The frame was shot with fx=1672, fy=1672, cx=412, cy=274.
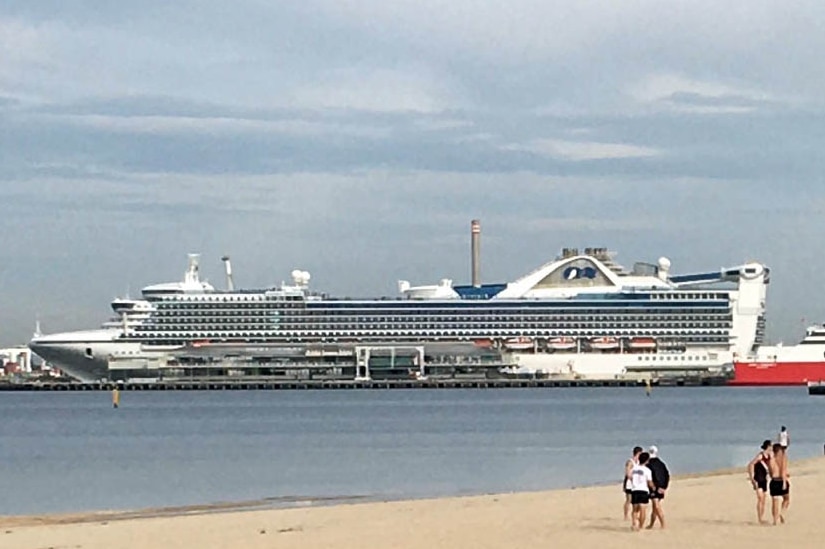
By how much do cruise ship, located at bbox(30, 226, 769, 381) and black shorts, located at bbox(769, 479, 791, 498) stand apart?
74.7 meters

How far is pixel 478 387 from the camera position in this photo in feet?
313

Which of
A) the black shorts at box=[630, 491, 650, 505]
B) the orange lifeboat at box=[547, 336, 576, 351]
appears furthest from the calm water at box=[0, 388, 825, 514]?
the black shorts at box=[630, 491, 650, 505]

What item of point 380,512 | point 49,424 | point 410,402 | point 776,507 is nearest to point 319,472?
point 380,512

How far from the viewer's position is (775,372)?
3935 inches

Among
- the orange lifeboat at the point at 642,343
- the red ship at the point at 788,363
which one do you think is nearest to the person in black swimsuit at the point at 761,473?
the orange lifeboat at the point at 642,343

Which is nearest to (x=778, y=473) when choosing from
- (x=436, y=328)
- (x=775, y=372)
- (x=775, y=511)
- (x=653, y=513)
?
(x=775, y=511)

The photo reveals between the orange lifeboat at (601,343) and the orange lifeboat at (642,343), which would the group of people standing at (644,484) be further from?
the orange lifeboat at (642,343)

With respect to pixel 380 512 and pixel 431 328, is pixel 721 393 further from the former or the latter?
pixel 380 512

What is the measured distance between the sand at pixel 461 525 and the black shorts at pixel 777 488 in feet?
1.34

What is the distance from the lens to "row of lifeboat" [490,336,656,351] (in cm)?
9444

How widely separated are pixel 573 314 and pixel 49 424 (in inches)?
1519

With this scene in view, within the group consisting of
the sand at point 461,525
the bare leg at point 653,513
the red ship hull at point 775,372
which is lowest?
the sand at point 461,525

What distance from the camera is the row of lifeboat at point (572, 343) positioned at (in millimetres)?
94438

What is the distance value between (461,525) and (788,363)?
8123 centimetres
